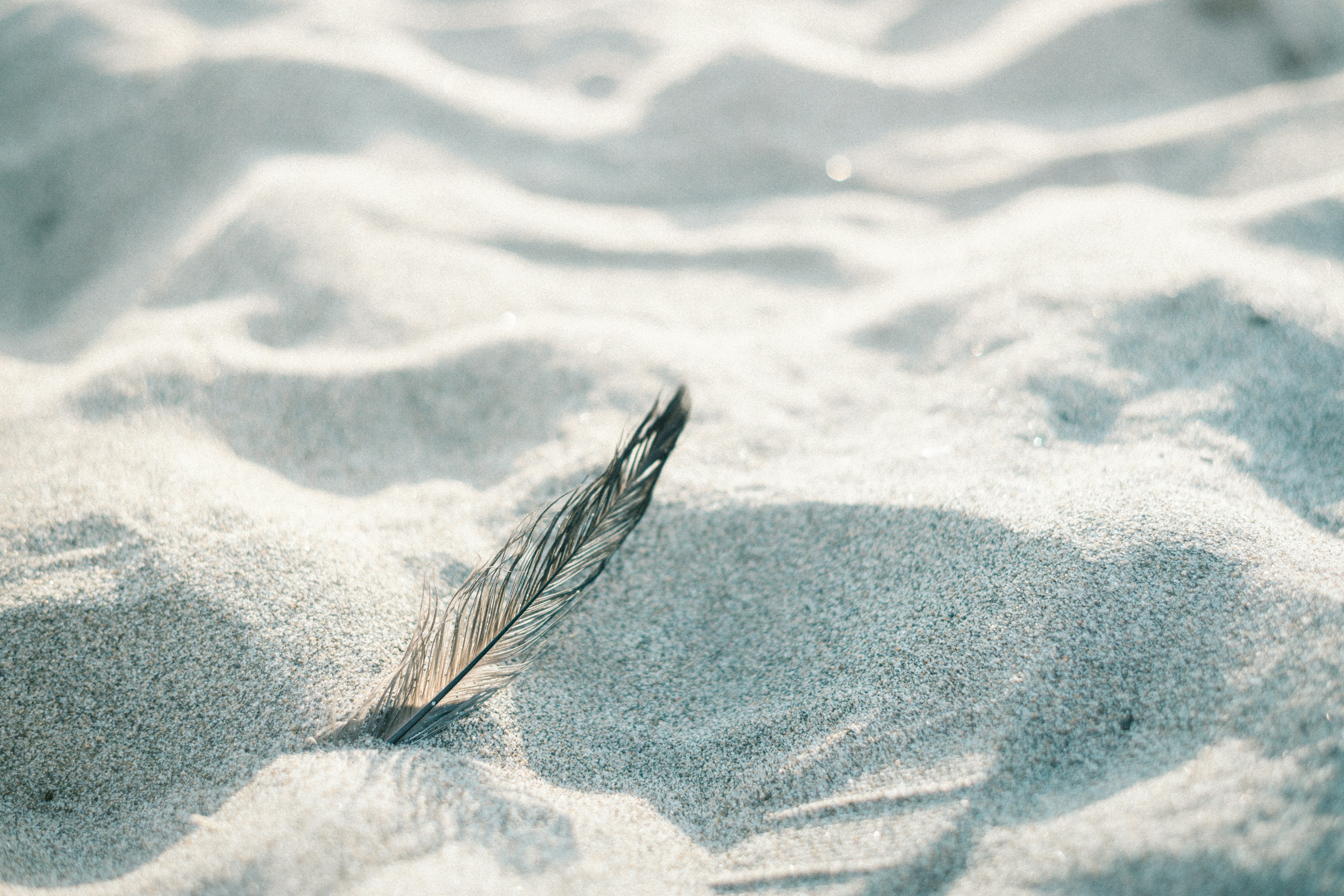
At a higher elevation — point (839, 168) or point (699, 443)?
point (839, 168)

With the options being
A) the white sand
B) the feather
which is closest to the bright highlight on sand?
the white sand

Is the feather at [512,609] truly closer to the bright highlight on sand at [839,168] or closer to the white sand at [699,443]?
the white sand at [699,443]

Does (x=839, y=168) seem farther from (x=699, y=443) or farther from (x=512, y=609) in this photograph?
(x=512, y=609)

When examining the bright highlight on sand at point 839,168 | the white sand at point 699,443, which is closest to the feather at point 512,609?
the white sand at point 699,443

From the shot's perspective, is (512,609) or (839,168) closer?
(512,609)

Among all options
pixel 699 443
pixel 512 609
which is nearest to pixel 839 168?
pixel 699 443
